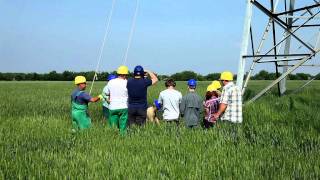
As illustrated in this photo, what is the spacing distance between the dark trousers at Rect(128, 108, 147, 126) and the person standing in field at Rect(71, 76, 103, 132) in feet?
2.63

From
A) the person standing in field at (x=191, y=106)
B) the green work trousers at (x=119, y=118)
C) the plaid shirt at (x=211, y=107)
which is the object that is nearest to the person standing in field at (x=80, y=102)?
the green work trousers at (x=119, y=118)

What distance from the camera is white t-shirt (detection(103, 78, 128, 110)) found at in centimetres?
1095

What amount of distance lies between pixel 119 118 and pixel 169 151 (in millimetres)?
3308

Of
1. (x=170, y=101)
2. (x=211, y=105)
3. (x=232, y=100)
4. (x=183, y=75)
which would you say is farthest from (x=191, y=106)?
(x=183, y=75)

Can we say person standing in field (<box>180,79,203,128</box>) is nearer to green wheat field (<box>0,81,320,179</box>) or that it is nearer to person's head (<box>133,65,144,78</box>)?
green wheat field (<box>0,81,320,179</box>)

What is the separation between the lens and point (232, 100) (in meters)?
9.64

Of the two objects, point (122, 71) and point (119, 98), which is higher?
point (122, 71)

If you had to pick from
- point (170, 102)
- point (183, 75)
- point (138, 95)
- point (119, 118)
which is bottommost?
point (119, 118)

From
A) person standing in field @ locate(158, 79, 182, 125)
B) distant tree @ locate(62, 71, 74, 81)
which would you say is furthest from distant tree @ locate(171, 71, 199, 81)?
person standing in field @ locate(158, 79, 182, 125)

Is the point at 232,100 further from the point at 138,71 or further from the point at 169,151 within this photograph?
the point at 138,71

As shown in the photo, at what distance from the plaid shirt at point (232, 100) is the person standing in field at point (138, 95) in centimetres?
198

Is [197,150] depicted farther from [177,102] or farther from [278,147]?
[177,102]

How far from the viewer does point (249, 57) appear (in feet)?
43.8

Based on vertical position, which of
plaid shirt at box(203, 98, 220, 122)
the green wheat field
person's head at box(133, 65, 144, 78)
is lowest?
the green wheat field
